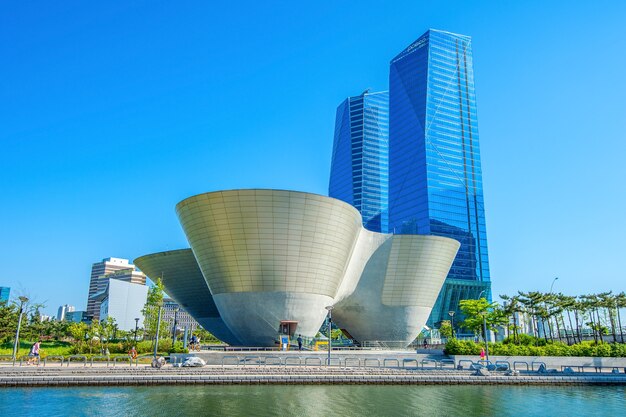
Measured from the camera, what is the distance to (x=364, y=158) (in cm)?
18712

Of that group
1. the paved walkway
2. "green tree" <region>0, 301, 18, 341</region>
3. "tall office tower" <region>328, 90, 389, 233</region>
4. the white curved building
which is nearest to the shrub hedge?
the paved walkway

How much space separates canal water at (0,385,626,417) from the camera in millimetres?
19188

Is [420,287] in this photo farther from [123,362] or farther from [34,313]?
[34,313]

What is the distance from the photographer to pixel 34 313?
77250mm

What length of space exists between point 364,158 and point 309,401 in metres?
169

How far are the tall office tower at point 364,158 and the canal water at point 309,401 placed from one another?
15442cm

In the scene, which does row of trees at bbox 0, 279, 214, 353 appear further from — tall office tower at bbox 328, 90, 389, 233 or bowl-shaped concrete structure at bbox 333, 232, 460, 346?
tall office tower at bbox 328, 90, 389, 233

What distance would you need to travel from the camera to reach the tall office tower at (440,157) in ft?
444

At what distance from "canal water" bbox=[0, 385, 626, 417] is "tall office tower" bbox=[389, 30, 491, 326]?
107407mm

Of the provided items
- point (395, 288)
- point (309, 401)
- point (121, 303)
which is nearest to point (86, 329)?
point (395, 288)

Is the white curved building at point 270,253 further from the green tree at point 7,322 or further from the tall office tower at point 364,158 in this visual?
the tall office tower at point 364,158

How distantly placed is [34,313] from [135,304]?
45903 millimetres

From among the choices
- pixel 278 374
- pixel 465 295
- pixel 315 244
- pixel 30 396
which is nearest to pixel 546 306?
pixel 315 244

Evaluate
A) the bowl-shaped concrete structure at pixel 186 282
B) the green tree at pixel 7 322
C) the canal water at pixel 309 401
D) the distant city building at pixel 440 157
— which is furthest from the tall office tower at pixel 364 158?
the canal water at pixel 309 401
